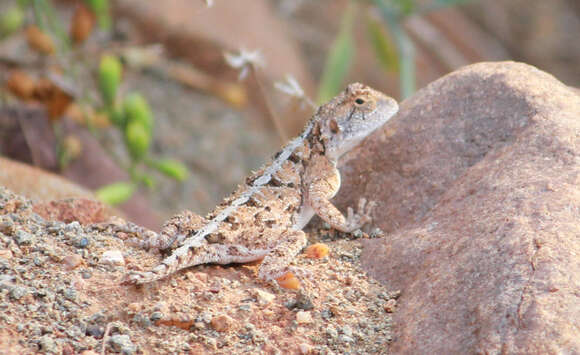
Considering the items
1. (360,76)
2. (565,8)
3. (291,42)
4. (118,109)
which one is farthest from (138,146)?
(565,8)

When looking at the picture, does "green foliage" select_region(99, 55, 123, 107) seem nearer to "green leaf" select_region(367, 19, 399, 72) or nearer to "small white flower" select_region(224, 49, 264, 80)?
"small white flower" select_region(224, 49, 264, 80)

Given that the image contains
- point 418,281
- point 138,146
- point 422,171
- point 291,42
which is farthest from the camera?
point 291,42

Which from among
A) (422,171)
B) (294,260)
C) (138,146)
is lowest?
(294,260)

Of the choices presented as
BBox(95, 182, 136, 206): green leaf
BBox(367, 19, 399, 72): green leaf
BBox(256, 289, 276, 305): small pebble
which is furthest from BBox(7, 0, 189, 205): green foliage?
BBox(367, 19, 399, 72): green leaf

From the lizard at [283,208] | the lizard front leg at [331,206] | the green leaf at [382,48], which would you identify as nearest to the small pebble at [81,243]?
the lizard at [283,208]

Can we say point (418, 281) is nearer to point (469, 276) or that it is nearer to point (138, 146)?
point (469, 276)

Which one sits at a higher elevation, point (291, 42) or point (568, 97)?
point (291, 42)

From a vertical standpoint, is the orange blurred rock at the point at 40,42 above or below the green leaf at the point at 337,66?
below

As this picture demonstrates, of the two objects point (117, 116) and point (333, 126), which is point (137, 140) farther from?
point (333, 126)

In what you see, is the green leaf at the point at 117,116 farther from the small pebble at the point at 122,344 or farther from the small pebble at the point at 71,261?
the small pebble at the point at 122,344
